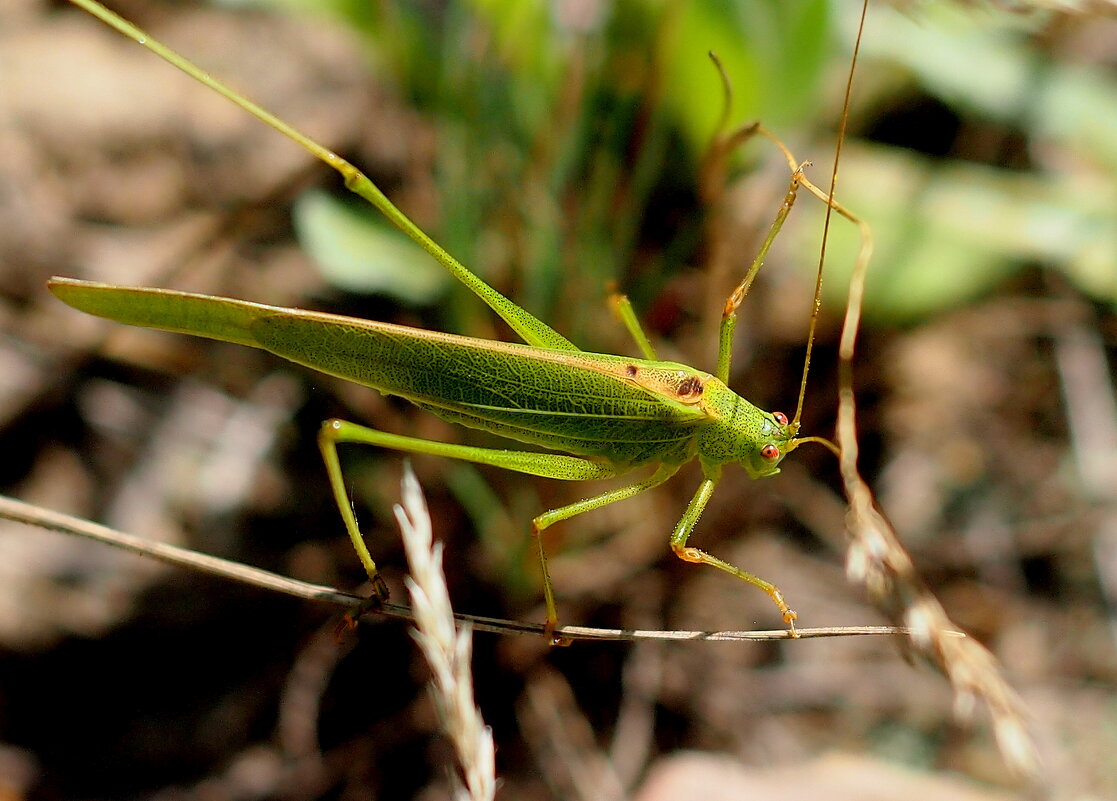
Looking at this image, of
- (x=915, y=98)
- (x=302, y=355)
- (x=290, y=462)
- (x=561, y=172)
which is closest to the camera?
(x=302, y=355)

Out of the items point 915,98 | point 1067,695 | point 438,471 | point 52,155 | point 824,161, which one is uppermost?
point 915,98

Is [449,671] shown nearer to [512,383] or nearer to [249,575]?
[249,575]

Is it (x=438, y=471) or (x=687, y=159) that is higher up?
(x=687, y=159)

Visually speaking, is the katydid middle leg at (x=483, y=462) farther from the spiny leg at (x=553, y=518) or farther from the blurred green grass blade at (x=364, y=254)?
the blurred green grass blade at (x=364, y=254)

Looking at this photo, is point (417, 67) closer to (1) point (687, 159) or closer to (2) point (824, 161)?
(1) point (687, 159)

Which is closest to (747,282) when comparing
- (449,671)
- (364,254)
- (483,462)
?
(483,462)

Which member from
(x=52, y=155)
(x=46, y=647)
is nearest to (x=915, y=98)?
(x=52, y=155)

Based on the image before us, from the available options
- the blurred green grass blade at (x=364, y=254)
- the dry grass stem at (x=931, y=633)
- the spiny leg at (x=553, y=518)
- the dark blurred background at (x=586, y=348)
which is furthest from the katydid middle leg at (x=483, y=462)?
the blurred green grass blade at (x=364, y=254)
